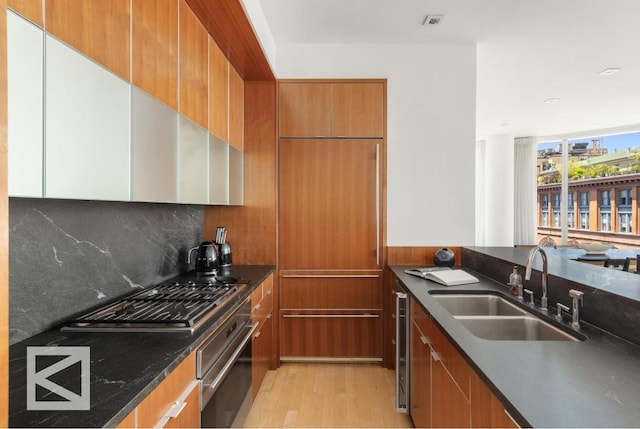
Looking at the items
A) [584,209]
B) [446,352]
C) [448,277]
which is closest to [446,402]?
[446,352]

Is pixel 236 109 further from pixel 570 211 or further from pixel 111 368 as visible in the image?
pixel 570 211

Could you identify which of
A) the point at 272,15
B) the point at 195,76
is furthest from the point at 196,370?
the point at 272,15

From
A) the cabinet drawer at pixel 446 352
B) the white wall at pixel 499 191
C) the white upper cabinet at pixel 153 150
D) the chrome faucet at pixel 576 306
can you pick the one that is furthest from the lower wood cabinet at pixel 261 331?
the white wall at pixel 499 191

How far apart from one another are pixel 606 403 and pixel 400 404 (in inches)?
66.7

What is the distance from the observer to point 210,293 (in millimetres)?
1903

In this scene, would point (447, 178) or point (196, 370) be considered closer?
point (196, 370)

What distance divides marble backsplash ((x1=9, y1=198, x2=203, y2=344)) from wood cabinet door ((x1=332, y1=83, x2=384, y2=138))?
1.63 metres

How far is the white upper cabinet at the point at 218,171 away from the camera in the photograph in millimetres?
2293

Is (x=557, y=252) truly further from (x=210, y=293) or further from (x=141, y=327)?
(x=141, y=327)

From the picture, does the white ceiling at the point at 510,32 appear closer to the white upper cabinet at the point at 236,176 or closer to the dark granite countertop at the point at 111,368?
the white upper cabinet at the point at 236,176

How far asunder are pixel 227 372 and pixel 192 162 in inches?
43.6

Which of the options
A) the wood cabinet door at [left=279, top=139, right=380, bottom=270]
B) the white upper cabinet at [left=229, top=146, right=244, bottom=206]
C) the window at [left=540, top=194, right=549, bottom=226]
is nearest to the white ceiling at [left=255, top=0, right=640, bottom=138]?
the wood cabinet door at [left=279, top=139, right=380, bottom=270]

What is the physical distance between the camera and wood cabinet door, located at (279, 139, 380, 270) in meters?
3.12

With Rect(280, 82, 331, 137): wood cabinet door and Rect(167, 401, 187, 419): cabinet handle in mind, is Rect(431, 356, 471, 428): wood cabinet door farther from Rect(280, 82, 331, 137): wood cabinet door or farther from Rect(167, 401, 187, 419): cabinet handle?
Rect(280, 82, 331, 137): wood cabinet door
